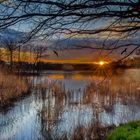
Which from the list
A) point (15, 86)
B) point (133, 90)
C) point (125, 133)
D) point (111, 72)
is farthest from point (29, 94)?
point (111, 72)

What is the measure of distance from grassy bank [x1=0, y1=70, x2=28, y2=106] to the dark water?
0.40 m

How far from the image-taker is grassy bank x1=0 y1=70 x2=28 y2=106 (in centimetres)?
1540

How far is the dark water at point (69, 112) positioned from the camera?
10820mm

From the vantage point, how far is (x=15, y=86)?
17641mm

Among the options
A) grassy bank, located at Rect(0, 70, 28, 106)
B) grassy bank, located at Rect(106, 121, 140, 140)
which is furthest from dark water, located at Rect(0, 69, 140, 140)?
grassy bank, located at Rect(106, 121, 140, 140)

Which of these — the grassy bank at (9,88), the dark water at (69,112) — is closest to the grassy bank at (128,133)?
the dark water at (69,112)

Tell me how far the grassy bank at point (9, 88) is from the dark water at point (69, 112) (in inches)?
15.9

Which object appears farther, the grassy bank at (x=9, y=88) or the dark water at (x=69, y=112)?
the grassy bank at (x=9, y=88)

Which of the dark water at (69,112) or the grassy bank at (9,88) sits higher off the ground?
the grassy bank at (9,88)

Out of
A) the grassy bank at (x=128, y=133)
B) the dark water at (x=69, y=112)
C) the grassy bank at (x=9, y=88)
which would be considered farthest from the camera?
the grassy bank at (x=9, y=88)

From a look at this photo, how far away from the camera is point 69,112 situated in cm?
1358

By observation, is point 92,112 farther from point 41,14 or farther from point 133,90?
point 41,14

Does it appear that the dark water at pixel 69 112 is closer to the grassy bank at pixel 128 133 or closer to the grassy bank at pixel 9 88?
the grassy bank at pixel 9 88

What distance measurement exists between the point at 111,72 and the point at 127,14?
1529mm
